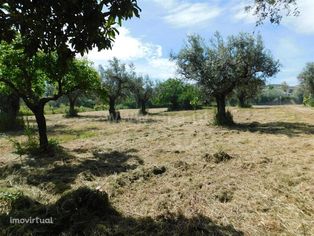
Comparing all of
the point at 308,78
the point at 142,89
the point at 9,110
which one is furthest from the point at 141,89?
the point at 308,78

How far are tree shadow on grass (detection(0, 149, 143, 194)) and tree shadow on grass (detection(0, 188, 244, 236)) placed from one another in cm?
180

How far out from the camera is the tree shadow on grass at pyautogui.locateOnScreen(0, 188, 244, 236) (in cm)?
586

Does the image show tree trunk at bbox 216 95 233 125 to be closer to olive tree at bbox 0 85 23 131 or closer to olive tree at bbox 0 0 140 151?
olive tree at bbox 0 85 23 131

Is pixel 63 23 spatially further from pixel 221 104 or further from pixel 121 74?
pixel 121 74

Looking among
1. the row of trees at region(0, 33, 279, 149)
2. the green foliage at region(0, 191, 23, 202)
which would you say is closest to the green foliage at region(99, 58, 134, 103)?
the row of trees at region(0, 33, 279, 149)

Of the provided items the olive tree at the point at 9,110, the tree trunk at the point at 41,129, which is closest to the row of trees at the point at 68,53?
the tree trunk at the point at 41,129

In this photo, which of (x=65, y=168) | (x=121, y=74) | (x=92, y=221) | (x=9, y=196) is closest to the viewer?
(x=92, y=221)

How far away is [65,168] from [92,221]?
16.4 ft

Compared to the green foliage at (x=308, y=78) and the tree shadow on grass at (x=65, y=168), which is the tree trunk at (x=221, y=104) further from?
the green foliage at (x=308, y=78)

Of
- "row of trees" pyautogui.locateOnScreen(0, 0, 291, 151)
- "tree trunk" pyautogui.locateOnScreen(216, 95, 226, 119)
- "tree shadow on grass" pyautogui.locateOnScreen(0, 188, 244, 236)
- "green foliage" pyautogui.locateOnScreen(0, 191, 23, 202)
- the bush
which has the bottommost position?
"tree shadow on grass" pyautogui.locateOnScreen(0, 188, 244, 236)

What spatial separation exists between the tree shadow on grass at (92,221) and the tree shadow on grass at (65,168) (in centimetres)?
180

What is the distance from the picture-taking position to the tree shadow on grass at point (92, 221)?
586 cm

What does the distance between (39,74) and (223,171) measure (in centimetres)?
1012

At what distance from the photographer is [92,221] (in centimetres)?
623
